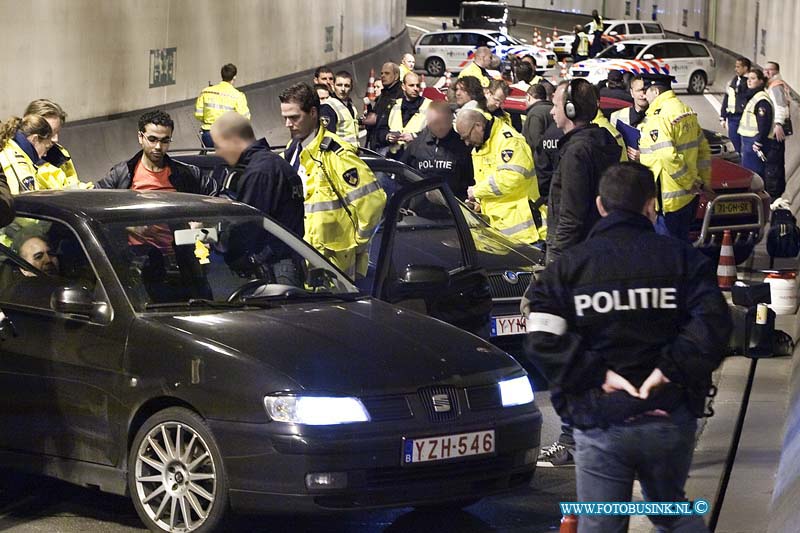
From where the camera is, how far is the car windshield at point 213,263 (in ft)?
23.6

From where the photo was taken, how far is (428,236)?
33.5 ft

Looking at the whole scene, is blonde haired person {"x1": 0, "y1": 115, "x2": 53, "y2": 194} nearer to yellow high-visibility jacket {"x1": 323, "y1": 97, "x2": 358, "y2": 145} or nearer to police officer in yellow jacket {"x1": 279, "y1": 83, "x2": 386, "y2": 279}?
police officer in yellow jacket {"x1": 279, "y1": 83, "x2": 386, "y2": 279}

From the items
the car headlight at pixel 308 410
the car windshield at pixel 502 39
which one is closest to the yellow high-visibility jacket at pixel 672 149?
the car headlight at pixel 308 410

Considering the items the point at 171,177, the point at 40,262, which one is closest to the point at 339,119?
the point at 171,177

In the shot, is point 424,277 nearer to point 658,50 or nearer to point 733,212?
point 733,212

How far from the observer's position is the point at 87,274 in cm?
723

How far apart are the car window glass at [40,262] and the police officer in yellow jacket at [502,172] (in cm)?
518

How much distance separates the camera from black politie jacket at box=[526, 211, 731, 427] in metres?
5.05

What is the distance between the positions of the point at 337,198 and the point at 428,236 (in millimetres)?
1160

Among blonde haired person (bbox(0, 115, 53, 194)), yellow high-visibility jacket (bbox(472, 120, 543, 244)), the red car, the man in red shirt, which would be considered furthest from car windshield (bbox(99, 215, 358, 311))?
the red car

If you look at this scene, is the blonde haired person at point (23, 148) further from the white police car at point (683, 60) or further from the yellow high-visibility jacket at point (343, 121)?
the white police car at point (683, 60)

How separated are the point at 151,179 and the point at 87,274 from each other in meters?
2.24

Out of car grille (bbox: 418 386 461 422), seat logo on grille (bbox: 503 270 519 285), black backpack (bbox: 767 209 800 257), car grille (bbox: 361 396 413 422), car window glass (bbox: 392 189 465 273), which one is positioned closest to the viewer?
car grille (bbox: 361 396 413 422)

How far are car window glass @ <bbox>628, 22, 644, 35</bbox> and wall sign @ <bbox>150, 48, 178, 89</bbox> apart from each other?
3510cm
